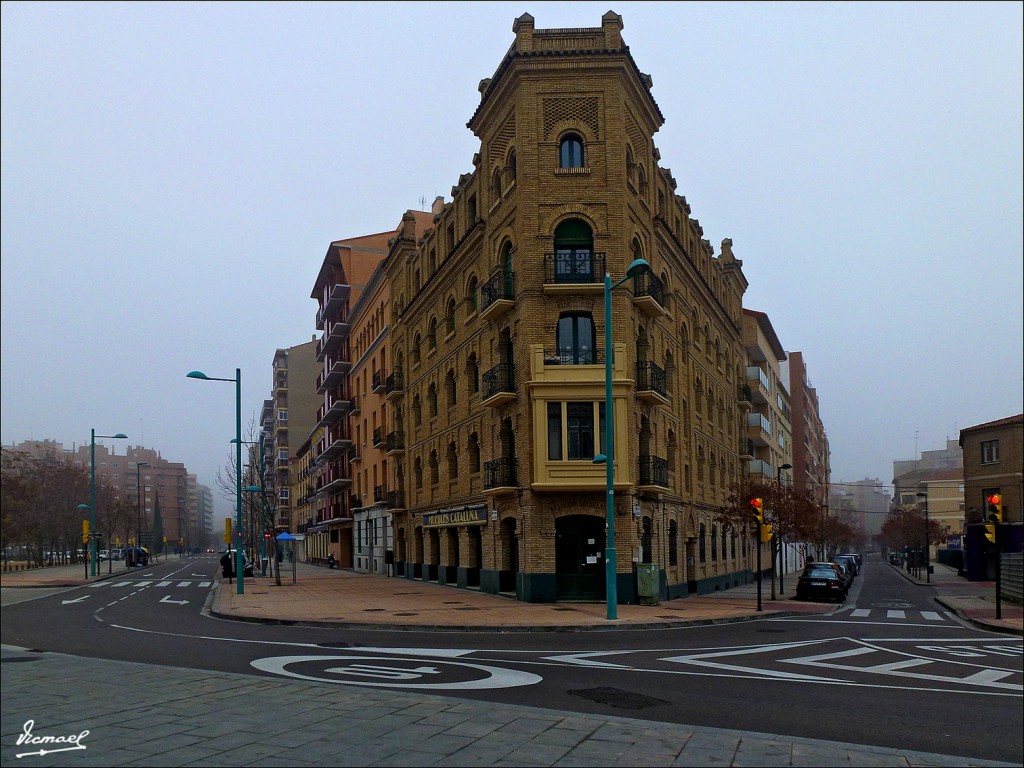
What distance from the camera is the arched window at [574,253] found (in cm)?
2950

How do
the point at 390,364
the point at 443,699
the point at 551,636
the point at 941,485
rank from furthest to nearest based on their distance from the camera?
1. the point at 941,485
2. the point at 390,364
3. the point at 551,636
4. the point at 443,699

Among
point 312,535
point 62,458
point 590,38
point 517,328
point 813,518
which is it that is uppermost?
point 590,38

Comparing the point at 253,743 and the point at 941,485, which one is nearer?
the point at 253,743

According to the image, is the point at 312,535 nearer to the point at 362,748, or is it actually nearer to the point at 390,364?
the point at 390,364

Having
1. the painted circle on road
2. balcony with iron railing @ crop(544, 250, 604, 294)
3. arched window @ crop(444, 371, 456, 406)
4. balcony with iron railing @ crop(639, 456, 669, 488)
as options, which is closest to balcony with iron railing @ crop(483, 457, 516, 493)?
balcony with iron railing @ crop(639, 456, 669, 488)

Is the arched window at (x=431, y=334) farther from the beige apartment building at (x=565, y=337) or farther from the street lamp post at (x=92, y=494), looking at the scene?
the street lamp post at (x=92, y=494)

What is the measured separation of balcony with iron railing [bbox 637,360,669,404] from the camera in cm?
2995

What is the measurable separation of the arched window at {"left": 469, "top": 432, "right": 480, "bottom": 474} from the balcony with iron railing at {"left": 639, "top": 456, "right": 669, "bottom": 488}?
26.9 feet

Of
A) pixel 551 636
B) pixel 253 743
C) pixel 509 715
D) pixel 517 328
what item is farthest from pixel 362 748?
pixel 517 328

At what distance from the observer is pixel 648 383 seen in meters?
30.3

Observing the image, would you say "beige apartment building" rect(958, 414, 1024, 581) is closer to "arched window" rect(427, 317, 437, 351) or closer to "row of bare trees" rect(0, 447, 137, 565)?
"arched window" rect(427, 317, 437, 351)

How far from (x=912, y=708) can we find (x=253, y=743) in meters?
7.80

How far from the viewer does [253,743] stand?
6910 millimetres

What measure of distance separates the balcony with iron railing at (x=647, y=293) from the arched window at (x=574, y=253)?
2.02 m
